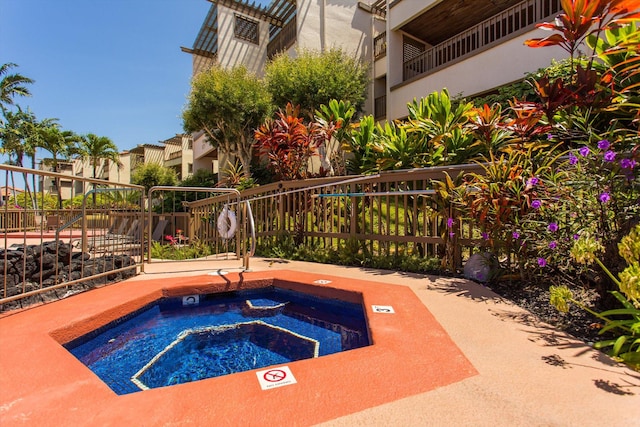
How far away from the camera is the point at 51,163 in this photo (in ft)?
88.9

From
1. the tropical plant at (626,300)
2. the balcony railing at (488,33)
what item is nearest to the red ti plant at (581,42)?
the tropical plant at (626,300)

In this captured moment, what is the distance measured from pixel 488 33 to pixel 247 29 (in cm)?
1330

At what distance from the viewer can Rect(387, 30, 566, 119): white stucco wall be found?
337 inches

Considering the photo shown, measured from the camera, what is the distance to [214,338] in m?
2.99

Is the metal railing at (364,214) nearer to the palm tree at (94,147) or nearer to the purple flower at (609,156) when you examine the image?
the purple flower at (609,156)

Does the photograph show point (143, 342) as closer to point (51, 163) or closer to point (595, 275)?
point (595, 275)

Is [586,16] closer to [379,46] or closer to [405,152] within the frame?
[405,152]

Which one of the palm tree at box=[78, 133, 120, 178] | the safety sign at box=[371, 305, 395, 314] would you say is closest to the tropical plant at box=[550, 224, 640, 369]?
the safety sign at box=[371, 305, 395, 314]

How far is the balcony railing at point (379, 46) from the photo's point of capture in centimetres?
1554

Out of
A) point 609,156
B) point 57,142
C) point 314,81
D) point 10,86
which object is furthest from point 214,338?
point 10,86

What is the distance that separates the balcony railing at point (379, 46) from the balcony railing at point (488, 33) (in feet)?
8.93

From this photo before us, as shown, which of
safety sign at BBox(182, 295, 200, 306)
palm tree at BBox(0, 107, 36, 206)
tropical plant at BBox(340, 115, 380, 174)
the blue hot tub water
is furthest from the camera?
palm tree at BBox(0, 107, 36, 206)

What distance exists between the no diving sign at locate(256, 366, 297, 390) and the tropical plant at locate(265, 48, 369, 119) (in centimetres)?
1220

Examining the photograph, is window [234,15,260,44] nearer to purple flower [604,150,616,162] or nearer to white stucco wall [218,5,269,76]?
white stucco wall [218,5,269,76]
